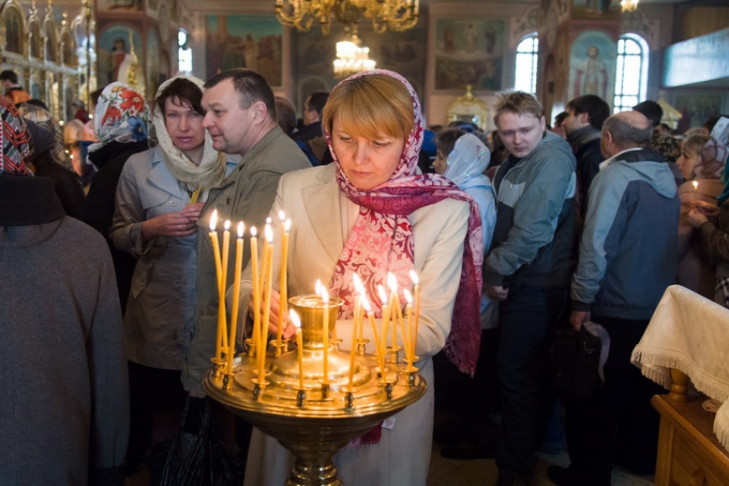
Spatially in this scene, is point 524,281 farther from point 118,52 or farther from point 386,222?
point 118,52

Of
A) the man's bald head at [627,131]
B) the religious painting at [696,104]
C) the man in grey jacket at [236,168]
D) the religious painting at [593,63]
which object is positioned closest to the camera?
the man in grey jacket at [236,168]

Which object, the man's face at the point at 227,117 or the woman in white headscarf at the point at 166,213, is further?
the woman in white headscarf at the point at 166,213

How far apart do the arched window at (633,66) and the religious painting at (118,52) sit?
1420 centimetres

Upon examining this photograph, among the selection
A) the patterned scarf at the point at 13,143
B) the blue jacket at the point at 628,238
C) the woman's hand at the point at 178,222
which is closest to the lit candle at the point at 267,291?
the patterned scarf at the point at 13,143

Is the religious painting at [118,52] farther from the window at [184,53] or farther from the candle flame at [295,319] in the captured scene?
the candle flame at [295,319]

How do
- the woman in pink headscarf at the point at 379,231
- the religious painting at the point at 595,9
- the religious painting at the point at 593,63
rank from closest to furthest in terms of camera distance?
the woman in pink headscarf at the point at 379,231
the religious painting at the point at 595,9
the religious painting at the point at 593,63

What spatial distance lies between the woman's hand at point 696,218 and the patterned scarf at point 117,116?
2.67m

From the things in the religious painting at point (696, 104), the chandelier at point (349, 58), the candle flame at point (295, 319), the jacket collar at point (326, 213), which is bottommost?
the candle flame at point (295, 319)

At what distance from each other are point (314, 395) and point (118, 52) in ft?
48.7

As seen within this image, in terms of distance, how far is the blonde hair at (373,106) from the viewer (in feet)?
5.56

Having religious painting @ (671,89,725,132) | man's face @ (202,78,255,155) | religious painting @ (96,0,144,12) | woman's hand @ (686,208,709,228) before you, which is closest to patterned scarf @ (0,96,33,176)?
man's face @ (202,78,255,155)

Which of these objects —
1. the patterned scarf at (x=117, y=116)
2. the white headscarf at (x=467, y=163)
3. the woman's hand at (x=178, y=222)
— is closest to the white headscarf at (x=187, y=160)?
the woman's hand at (x=178, y=222)

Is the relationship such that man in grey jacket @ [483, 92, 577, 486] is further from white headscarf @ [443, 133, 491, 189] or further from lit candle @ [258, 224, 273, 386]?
lit candle @ [258, 224, 273, 386]

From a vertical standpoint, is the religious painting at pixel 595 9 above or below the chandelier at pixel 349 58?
above
